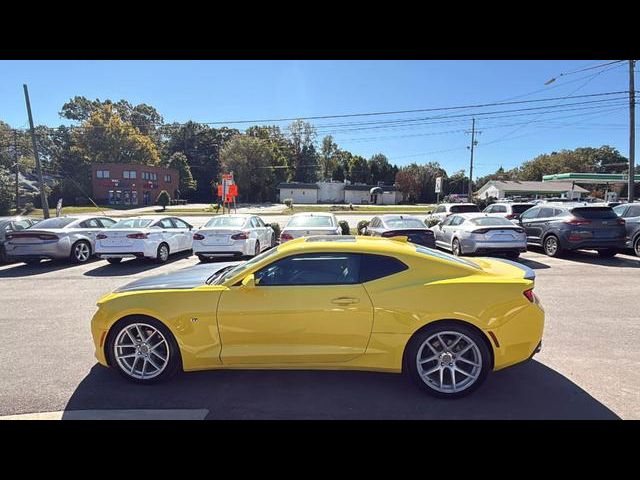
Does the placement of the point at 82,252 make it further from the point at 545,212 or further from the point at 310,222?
the point at 545,212

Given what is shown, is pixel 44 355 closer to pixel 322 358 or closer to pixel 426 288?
pixel 322 358

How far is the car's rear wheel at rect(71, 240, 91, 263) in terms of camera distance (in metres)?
10.2

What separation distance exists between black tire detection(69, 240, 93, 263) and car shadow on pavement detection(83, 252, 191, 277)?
0.71 meters

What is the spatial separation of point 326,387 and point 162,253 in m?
8.44

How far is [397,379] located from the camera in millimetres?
3502

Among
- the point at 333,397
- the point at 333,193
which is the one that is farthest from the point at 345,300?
the point at 333,193

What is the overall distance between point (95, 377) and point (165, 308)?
1.16 meters

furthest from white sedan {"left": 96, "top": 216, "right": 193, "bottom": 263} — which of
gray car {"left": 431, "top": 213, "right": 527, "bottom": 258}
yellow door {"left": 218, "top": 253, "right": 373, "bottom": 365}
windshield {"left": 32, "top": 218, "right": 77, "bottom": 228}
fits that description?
gray car {"left": 431, "top": 213, "right": 527, "bottom": 258}

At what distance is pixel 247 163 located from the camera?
205 ft

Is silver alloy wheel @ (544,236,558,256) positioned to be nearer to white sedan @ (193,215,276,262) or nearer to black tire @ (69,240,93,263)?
white sedan @ (193,215,276,262)

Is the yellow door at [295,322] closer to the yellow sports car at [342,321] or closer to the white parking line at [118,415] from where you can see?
the yellow sports car at [342,321]

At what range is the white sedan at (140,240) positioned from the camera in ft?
31.0
